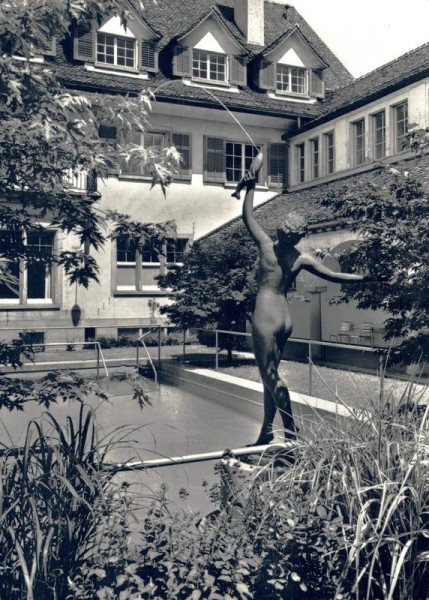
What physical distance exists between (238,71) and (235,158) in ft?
12.2

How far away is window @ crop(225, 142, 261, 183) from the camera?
90.6ft

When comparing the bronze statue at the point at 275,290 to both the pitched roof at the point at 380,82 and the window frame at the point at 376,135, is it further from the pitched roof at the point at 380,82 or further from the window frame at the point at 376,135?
the window frame at the point at 376,135

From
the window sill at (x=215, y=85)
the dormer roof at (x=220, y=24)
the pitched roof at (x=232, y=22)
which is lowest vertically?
the window sill at (x=215, y=85)

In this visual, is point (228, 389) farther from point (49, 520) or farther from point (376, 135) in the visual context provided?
point (376, 135)

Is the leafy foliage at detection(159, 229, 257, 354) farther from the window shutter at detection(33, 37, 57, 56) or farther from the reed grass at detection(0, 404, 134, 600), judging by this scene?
the reed grass at detection(0, 404, 134, 600)

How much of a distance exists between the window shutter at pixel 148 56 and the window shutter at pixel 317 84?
7135mm

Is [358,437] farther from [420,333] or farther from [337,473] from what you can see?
[420,333]

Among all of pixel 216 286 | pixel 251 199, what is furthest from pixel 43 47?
pixel 216 286

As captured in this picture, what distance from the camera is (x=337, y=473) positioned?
3.47 meters

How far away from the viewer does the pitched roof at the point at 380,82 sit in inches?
850

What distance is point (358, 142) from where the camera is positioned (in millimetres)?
24703

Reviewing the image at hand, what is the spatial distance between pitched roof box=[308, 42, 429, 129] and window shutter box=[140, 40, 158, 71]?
6672mm

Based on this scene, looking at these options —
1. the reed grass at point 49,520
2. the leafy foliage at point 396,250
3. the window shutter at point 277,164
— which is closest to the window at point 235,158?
the window shutter at point 277,164

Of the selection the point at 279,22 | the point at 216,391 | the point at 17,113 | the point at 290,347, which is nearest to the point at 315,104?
the point at 279,22
